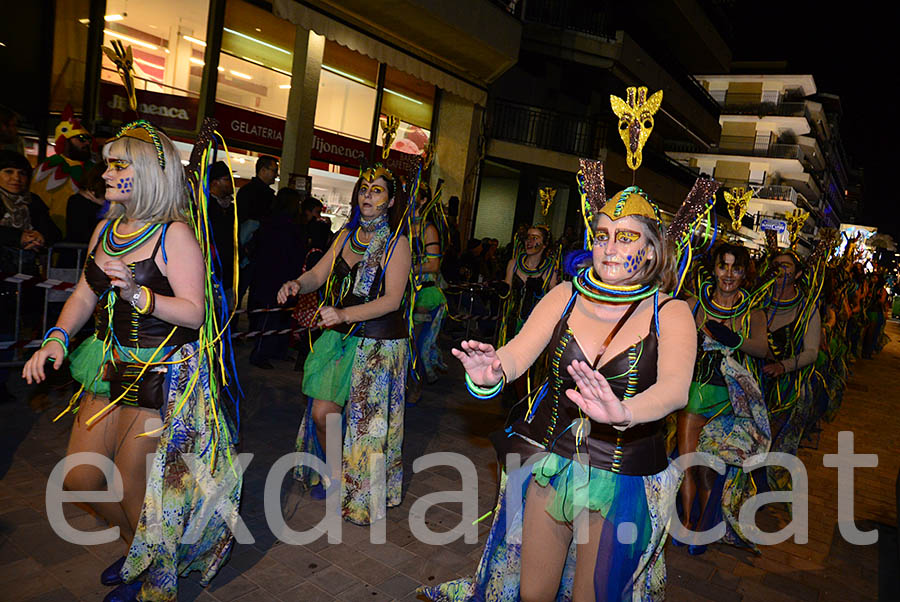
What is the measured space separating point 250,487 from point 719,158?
180 ft

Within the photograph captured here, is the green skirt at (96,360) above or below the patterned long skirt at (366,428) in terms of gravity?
above

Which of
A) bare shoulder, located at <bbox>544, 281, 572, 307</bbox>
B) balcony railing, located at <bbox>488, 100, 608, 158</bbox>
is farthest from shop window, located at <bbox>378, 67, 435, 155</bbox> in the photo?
bare shoulder, located at <bbox>544, 281, 572, 307</bbox>

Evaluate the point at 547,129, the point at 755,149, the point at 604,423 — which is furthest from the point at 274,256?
the point at 755,149

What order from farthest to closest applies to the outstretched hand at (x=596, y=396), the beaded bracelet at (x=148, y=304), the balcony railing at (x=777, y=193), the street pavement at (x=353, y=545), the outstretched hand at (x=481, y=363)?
the balcony railing at (x=777, y=193), the street pavement at (x=353, y=545), the beaded bracelet at (x=148, y=304), the outstretched hand at (x=481, y=363), the outstretched hand at (x=596, y=396)

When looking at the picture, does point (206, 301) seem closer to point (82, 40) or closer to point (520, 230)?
point (520, 230)

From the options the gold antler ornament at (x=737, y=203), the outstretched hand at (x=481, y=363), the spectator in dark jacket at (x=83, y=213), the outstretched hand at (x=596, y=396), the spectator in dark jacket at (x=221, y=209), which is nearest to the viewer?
the outstretched hand at (x=596, y=396)

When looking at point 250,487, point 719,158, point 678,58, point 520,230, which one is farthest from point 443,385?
point 719,158

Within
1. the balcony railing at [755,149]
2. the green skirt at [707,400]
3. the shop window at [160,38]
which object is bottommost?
the green skirt at [707,400]

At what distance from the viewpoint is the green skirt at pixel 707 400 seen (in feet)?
15.3

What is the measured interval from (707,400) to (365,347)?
8.02ft

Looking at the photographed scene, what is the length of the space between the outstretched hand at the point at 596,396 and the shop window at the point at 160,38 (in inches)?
381

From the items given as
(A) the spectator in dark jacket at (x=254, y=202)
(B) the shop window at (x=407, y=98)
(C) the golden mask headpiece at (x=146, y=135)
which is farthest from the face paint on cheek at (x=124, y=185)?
(B) the shop window at (x=407, y=98)

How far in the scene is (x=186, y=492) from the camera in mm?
3076

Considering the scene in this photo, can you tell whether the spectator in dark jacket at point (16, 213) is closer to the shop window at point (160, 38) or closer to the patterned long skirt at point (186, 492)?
the patterned long skirt at point (186, 492)
